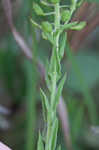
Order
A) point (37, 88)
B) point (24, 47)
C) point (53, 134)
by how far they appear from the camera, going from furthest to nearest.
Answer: point (37, 88) → point (24, 47) → point (53, 134)

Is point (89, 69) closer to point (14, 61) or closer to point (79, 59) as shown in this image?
point (79, 59)

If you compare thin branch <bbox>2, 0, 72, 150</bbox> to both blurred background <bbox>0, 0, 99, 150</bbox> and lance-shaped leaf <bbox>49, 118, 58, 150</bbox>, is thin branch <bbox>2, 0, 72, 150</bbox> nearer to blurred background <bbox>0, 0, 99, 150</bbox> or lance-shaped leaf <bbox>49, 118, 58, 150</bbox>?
blurred background <bbox>0, 0, 99, 150</bbox>

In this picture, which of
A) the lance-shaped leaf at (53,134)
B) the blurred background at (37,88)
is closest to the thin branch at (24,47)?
the blurred background at (37,88)

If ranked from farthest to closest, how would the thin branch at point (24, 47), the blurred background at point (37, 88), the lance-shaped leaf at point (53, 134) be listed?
the blurred background at point (37, 88) < the thin branch at point (24, 47) < the lance-shaped leaf at point (53, 134)

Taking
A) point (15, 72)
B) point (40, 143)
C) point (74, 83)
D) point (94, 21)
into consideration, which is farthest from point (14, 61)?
point (40, 143)

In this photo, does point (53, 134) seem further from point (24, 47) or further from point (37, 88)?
point (37, 88)

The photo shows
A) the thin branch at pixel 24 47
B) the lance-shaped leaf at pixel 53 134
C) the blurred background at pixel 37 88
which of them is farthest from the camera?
the blurred background at pixel 37 88

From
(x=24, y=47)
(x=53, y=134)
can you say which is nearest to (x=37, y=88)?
(x=24, y=47)

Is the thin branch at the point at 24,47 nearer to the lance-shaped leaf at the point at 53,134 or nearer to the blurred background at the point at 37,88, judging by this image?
the blurred background at the point at 37,88
